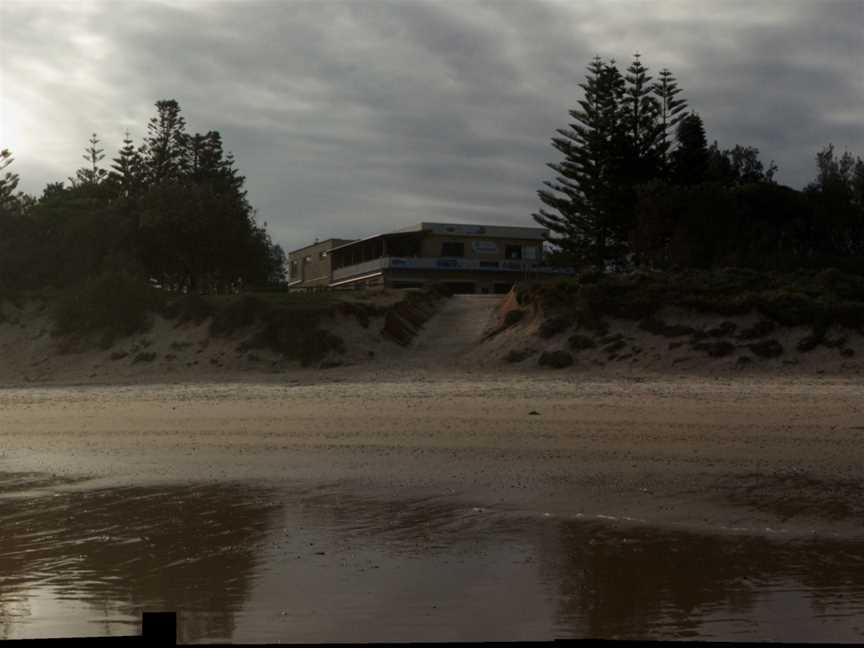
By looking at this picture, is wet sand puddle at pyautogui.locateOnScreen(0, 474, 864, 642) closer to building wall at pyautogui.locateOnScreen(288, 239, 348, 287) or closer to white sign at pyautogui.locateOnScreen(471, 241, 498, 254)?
white sign at pyautogui.locateOnScreen(471, 241, 498, 254)

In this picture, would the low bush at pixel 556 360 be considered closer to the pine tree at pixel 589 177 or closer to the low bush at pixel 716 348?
the low bush at pixel 716 348

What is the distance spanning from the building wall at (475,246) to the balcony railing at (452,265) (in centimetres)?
160

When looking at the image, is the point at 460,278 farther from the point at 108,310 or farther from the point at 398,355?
the point at 398,355

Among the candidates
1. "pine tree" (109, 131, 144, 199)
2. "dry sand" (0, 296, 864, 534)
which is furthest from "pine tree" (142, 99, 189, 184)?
"dry sand" (0, 296, 864, 534)

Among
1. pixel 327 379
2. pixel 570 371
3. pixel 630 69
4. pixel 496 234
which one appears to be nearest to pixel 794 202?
pixel 630 69

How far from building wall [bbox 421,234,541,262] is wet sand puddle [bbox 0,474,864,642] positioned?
164ft

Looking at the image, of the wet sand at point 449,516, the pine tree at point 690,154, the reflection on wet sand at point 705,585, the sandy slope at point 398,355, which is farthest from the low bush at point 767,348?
the pine tree at point 690,154

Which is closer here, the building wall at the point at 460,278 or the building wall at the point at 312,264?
the building wall at the point at 460,278

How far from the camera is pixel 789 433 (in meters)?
13.4

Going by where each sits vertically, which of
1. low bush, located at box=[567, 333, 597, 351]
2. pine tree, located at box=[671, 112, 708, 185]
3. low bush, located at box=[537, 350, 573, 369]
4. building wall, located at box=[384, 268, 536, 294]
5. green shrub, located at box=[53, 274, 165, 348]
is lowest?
low bush, located at box=[537, 350, 573, 369]

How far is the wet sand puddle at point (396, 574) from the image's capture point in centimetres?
620

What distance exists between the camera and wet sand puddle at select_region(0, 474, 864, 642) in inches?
244

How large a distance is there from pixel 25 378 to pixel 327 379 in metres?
9.56

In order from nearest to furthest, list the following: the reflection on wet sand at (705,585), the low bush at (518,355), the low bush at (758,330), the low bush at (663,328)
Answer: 1. the reflection on wet sand at (705,585)
2. the low bush at (758,330)
3. the low bush at (663,328)
4. the low bush at (518,355)
